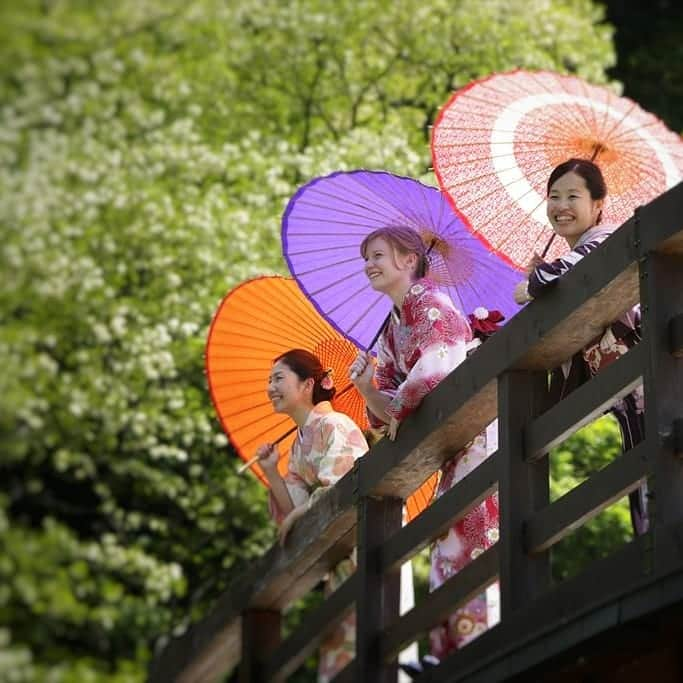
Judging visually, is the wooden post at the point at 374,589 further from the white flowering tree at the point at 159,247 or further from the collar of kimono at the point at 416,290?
the white flowering tree at the point at 159,247

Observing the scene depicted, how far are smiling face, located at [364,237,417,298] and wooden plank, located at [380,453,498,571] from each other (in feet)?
2.41

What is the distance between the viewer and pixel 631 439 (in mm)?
3760

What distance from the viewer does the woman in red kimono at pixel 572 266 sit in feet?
11.7

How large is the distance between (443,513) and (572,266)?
0.75 m

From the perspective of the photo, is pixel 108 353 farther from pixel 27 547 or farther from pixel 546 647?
pixel 546 647

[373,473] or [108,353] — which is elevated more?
[108,353]

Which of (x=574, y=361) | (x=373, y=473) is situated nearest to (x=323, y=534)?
(x=373, y=473)

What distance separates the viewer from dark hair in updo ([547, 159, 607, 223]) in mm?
4125

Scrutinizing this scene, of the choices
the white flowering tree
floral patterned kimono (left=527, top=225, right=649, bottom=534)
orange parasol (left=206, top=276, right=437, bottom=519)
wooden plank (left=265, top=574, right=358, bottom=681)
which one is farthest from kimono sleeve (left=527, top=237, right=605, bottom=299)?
the white flowering tree

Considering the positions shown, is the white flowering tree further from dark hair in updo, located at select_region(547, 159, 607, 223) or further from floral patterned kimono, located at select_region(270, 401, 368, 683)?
dark hair in updo, located at select_region(547, 159, 607, 223)

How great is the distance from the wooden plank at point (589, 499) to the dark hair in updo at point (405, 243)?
118 cm

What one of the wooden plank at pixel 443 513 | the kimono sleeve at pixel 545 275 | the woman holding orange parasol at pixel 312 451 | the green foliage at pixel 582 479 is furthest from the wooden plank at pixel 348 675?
the green foliage at pixel 582 479

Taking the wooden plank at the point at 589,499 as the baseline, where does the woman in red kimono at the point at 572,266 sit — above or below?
above

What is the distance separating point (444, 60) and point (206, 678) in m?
7.33
